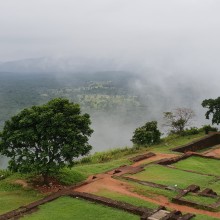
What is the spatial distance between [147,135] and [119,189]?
A: 19006 mm

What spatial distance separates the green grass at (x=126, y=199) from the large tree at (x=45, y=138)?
110 inches

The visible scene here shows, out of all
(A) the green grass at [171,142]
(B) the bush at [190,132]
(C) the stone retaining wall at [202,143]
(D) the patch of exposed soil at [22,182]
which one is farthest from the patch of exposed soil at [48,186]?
(B) the bush at [190,132]

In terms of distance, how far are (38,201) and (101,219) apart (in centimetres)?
415

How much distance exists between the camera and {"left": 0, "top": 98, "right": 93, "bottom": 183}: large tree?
2267 centimetres

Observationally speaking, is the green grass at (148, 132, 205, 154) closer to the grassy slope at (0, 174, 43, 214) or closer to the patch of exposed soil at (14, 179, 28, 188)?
the patch of exposed soil at (14, 179, 28, 188)

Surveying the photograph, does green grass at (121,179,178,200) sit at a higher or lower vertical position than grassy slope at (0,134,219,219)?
lower

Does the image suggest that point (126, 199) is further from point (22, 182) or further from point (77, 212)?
point (22, 182)

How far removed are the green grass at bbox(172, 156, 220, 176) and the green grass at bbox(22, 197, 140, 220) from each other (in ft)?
38.2

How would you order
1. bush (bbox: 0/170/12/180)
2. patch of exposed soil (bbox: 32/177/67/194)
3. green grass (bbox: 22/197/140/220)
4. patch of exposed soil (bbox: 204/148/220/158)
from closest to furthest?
green grass (bbox: 22/197/140/220) → patch of exposed soil (bbox: 32/177/67/194) → bush (bbox: 0/170/12/180) → patch of exposed soil (bbox: 204/148/220/158)

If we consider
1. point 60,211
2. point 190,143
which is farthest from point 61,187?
point 190,143

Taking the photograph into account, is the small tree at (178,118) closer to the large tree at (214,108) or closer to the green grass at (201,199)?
the large tree at (214,108)

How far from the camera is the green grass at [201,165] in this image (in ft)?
94.6

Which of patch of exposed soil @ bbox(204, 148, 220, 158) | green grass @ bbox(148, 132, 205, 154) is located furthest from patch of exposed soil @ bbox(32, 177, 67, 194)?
patch of exposed soil @ bbox(204, 148, 220, 158)

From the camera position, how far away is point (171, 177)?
2569 cm
